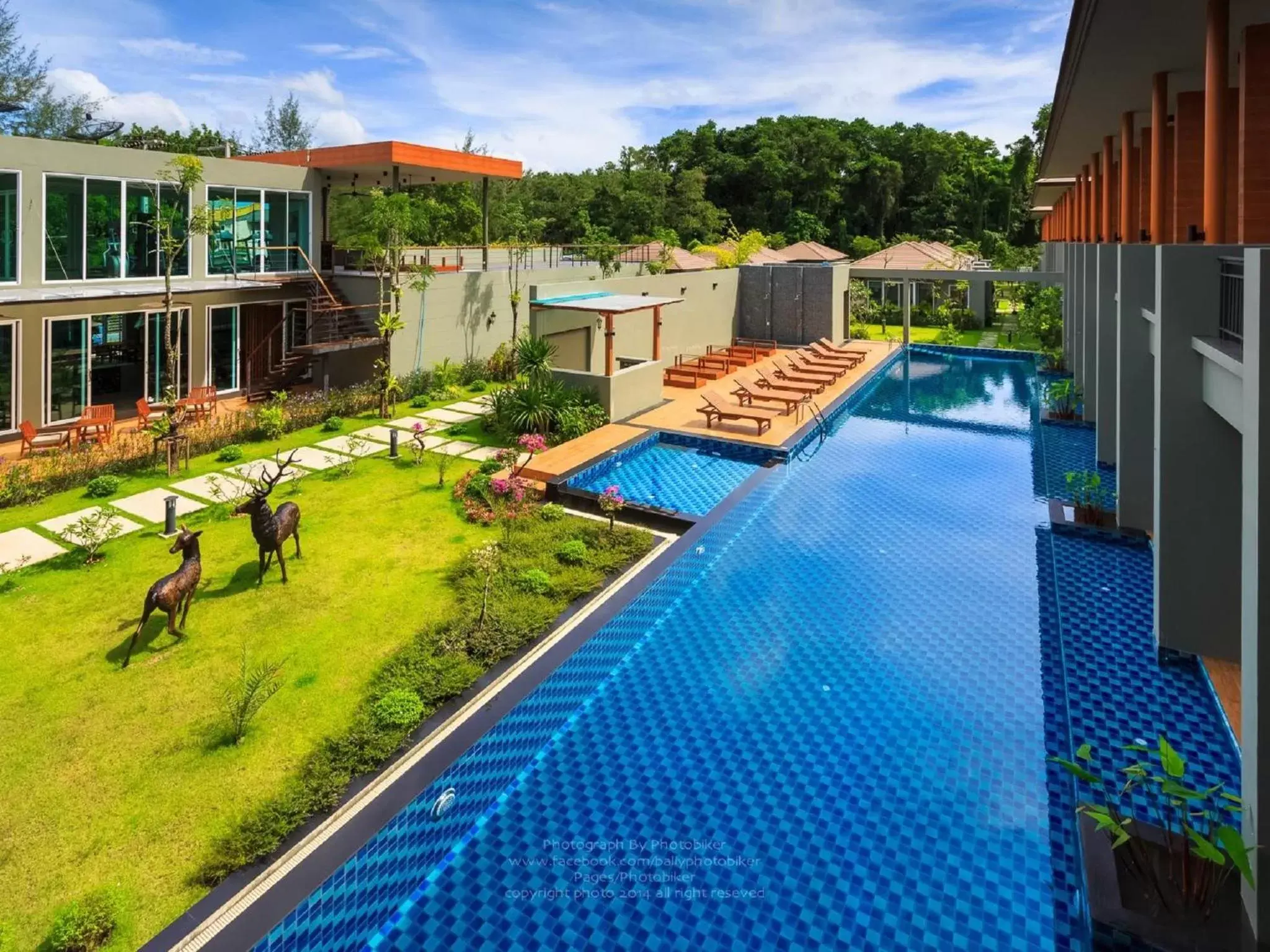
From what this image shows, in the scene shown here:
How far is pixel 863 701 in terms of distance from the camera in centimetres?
657

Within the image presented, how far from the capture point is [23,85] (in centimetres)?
3844

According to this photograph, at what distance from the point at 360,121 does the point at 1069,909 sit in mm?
96058

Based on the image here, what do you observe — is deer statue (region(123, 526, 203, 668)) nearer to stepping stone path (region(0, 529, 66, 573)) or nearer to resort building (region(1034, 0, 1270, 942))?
stepping stone path (region(0, 529, 66, 573))

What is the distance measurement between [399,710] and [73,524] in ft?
22.3

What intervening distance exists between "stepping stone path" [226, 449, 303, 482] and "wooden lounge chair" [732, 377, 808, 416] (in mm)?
8630

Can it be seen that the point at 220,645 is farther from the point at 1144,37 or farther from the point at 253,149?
the point at 253,149

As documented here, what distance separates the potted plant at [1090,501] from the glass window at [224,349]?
17.2 metres

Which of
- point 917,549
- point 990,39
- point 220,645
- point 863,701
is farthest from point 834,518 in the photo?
point 990,39

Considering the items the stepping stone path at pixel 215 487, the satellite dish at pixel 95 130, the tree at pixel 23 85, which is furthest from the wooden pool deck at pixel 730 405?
the tree at pixel 23 85

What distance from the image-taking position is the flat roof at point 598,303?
1564 cm

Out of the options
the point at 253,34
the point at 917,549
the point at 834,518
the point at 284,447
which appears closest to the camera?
the point at 917,549

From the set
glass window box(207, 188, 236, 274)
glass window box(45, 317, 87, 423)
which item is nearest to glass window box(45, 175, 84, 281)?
glass window box(45, 317, 87, 423)

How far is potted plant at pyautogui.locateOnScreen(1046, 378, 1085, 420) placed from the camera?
1620 centimetres

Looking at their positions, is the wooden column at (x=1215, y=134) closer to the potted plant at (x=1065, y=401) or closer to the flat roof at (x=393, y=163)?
the potted plant at (x=1065, y=401)
